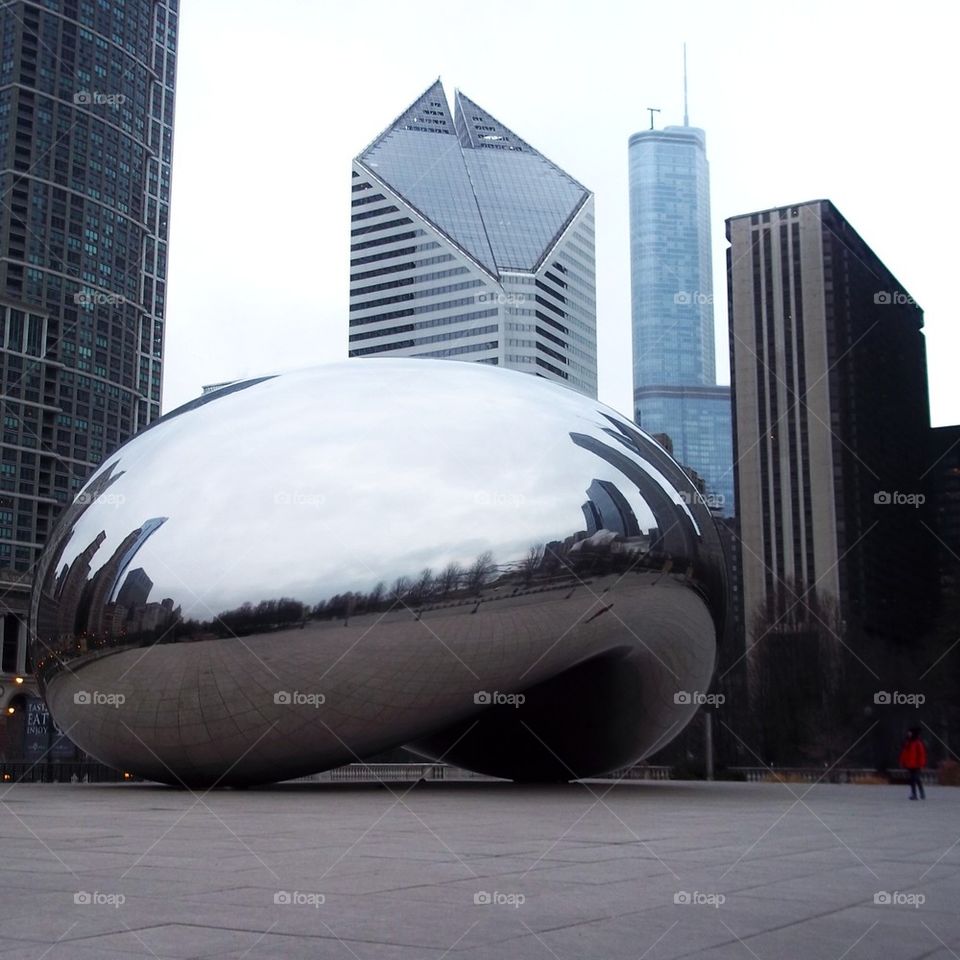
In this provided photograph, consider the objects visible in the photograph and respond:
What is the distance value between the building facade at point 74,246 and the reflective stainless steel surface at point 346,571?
11919cm

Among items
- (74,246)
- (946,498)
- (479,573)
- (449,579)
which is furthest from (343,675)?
(74,246)

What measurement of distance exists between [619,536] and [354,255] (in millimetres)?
172314

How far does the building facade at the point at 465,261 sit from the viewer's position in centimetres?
17112

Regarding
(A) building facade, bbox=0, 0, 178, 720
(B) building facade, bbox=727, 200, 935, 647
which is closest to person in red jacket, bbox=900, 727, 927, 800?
(B) building facade, bbox=727, 200, 935, 647

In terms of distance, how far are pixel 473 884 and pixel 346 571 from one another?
8.59 metres

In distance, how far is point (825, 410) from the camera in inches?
4326

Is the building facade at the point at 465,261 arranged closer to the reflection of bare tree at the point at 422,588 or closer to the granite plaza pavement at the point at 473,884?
the reflection of bare tree at the point at 422,588

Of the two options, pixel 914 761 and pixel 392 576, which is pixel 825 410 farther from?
pixel 392 576

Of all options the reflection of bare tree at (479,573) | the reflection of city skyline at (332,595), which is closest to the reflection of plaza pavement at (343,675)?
the reflection of city skyline at (332,595)

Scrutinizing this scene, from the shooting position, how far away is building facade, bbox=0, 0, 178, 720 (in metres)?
133

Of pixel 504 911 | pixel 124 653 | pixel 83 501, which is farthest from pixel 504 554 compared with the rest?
pixel 504 911

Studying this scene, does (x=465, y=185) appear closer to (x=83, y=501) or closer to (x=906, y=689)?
(x=906, y=689)

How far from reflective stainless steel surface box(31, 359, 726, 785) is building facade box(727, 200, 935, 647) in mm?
78284

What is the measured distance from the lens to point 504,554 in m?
16.1
